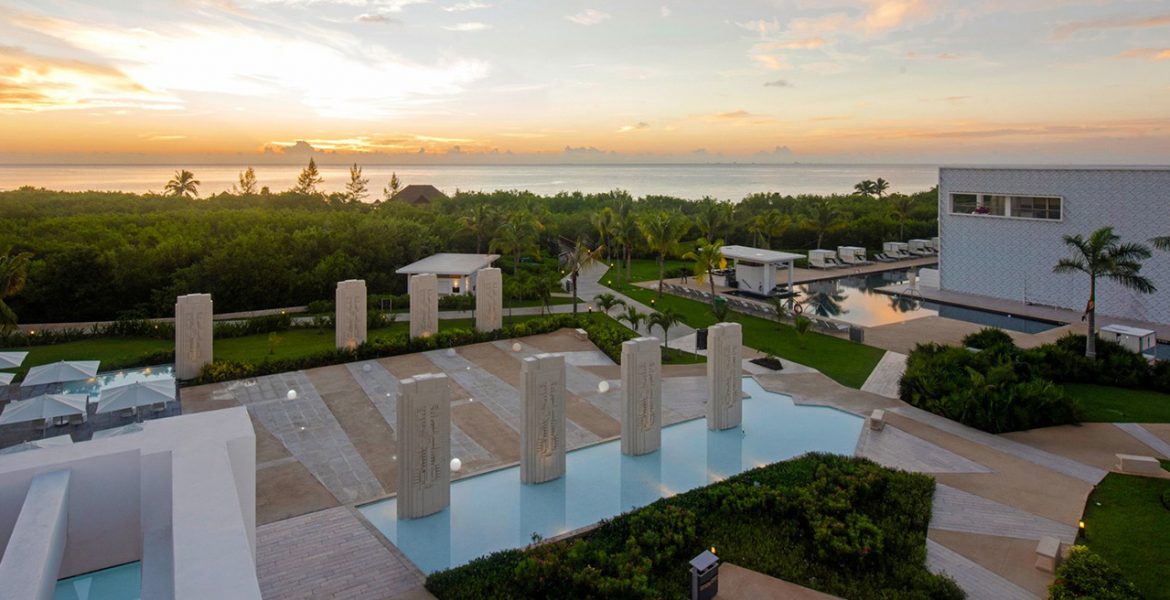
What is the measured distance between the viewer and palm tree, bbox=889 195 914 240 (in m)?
49.6

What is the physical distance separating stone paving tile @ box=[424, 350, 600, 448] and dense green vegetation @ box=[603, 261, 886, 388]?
8.48 meters

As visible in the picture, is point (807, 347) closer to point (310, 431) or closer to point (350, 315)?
point (350, 315)

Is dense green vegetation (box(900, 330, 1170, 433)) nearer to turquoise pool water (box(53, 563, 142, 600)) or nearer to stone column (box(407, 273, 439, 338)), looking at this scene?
stone column (box(407, 273, 439, 338))

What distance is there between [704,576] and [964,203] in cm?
2924

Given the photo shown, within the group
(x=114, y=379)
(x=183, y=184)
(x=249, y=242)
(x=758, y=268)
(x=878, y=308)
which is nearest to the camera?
(x=114, y=379)

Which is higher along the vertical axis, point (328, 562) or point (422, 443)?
point (422, 443)

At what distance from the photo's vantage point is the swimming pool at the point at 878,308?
2714 cm

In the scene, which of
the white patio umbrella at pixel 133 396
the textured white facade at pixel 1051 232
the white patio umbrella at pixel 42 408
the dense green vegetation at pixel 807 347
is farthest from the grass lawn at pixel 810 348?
the white patio umbrella at pixel 42 408

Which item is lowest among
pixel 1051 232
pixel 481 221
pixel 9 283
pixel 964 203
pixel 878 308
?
pixel 878 308

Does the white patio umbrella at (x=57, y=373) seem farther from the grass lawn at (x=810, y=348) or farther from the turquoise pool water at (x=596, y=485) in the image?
the grass lawn at (x=810, y=348)

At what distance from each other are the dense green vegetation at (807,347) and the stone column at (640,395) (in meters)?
7.80

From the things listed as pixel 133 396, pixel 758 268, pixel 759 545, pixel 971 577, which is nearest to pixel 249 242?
pixel 133 396

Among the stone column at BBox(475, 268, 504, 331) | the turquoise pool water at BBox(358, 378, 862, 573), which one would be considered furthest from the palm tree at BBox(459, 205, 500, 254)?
the turquoise pool water at BBox(358, 378, 862, 573)

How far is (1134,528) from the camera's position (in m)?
11.1
